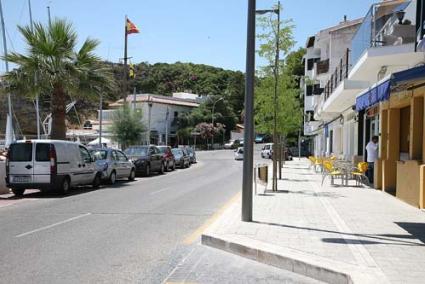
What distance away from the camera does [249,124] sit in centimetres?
1004

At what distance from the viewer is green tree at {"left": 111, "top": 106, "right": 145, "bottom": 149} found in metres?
43.5

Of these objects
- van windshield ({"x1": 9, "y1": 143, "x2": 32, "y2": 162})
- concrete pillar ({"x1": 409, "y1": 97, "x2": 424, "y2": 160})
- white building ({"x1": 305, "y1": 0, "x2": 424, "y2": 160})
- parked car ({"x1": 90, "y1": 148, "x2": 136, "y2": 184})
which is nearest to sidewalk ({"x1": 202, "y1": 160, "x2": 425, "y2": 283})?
concrete pillar ({"x1": 409, "y1": 97, "x2": 424, "y2": 160})

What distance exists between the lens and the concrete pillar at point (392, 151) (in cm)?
1691

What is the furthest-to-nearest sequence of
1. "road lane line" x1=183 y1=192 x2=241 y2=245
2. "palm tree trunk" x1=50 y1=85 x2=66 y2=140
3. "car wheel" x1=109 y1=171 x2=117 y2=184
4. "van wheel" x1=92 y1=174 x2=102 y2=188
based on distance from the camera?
"car wheel" x1=109 y1=171 x2=117 y2=184, "palm tree trunk" x1=50 y1=85 x2=66 y2=140, "van wheel" x1=92 y1=174 x2=102 y2=188, "road lane line" x1=183 y1=192 x2=241 y2=245

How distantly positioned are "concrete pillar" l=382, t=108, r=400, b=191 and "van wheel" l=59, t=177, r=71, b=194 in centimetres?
1056

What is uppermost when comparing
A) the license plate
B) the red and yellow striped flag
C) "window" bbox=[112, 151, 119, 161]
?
the red and yellow striped flag

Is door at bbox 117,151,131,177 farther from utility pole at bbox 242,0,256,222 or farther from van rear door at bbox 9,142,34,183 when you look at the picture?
utility pole at bbox 242,0,256,222

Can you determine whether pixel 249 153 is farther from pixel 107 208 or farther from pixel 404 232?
pixel 107 208

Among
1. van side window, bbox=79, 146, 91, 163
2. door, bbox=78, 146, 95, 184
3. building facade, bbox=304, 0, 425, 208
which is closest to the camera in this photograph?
building facade, bbox=304, 0, 425, 208

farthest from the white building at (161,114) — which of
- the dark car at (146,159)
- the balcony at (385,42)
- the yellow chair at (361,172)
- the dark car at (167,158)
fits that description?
the balcony at (385,42)

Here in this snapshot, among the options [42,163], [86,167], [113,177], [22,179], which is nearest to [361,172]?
[113,177]

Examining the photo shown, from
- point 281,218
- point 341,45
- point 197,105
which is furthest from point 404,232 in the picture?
point 197,105

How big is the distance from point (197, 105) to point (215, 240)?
91.5 metres

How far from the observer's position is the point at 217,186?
799 inches
